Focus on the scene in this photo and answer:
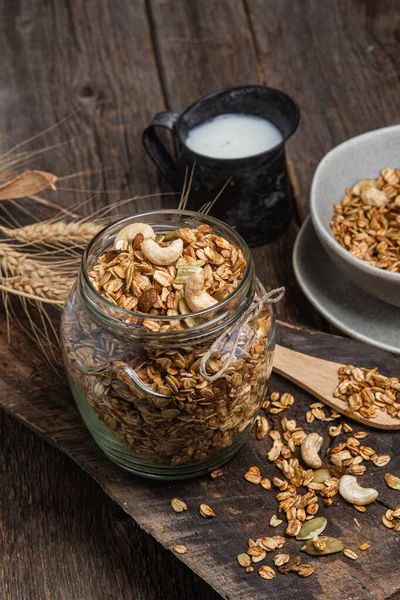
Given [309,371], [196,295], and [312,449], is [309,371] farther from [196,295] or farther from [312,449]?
[196,295]

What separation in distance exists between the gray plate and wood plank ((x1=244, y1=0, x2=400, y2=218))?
0.27m

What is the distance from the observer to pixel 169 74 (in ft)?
6.77

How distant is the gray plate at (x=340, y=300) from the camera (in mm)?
1386

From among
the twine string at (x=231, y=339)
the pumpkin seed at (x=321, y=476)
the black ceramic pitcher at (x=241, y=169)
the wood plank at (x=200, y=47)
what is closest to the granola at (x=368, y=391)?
the pumpkin seed at (x=321, y=476)

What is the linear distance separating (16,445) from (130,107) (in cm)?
96

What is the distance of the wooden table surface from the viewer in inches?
72.3

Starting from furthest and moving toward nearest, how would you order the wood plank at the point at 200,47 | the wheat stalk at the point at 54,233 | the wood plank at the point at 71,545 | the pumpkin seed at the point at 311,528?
the wood plank at the point at 200,47 → the wheat stalk at the point at 54,233 → the wood plank at the point at 71,545 → the pumpkin seed at the point at 311,528

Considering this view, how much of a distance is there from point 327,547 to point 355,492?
0.10 meters

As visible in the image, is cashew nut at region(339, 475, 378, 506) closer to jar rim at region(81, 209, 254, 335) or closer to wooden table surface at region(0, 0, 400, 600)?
jar rim at region(81, 209, 254, 335)

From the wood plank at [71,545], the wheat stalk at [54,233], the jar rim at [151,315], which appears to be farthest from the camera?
the wheat stalk at [54,233]

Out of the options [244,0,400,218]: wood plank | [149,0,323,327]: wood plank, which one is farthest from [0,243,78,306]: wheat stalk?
[149,0,323,327]: wood plank

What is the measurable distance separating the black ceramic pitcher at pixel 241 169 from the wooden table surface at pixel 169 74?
70mm

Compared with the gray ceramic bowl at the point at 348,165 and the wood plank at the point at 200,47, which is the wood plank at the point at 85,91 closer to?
the wood plank at the point at 200,47

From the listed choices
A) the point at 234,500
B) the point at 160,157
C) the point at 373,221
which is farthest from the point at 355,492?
the point at 160,157
